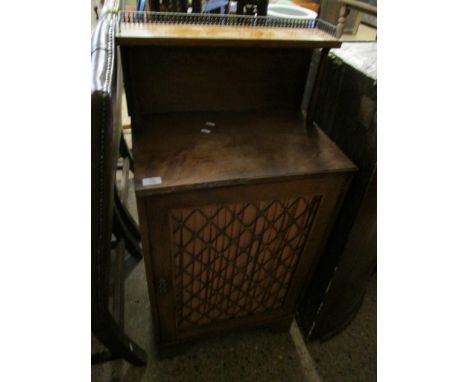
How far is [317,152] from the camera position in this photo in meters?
0.85

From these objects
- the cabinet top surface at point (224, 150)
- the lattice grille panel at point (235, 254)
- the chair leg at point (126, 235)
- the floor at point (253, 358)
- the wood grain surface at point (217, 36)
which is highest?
the wood grain surface at point (217, 36)

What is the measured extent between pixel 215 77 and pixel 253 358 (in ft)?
3.61

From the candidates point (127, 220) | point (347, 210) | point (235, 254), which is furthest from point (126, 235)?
point (347, 210)

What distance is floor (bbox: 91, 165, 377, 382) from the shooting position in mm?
1160

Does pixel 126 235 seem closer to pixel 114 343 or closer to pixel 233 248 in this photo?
pixel 114 343

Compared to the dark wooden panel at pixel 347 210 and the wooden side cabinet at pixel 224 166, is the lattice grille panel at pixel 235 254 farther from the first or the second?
the dark wooden panel at pixel 347 210

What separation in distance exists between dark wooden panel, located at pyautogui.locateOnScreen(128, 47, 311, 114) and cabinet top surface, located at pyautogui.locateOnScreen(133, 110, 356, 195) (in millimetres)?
41

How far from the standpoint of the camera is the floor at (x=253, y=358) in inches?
45.7

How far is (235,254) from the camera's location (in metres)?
0.93

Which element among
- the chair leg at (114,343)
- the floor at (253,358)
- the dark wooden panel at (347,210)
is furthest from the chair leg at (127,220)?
the dark wooden panel at (347,210)

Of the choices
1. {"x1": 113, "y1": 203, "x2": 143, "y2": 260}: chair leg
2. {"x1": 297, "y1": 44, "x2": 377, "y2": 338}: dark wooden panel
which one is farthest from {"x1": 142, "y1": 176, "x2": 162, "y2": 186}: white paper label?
{"x1": 113, "y1": 203, "x2": 143, "y2": 260}: chair leg

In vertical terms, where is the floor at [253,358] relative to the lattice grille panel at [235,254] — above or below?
below

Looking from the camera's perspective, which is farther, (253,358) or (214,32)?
(253,358)

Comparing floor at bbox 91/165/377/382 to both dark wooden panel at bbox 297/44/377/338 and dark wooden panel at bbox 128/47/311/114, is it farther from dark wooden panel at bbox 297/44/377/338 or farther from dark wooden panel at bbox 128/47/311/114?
dark wooden panel at bbox 128/47/311/114
